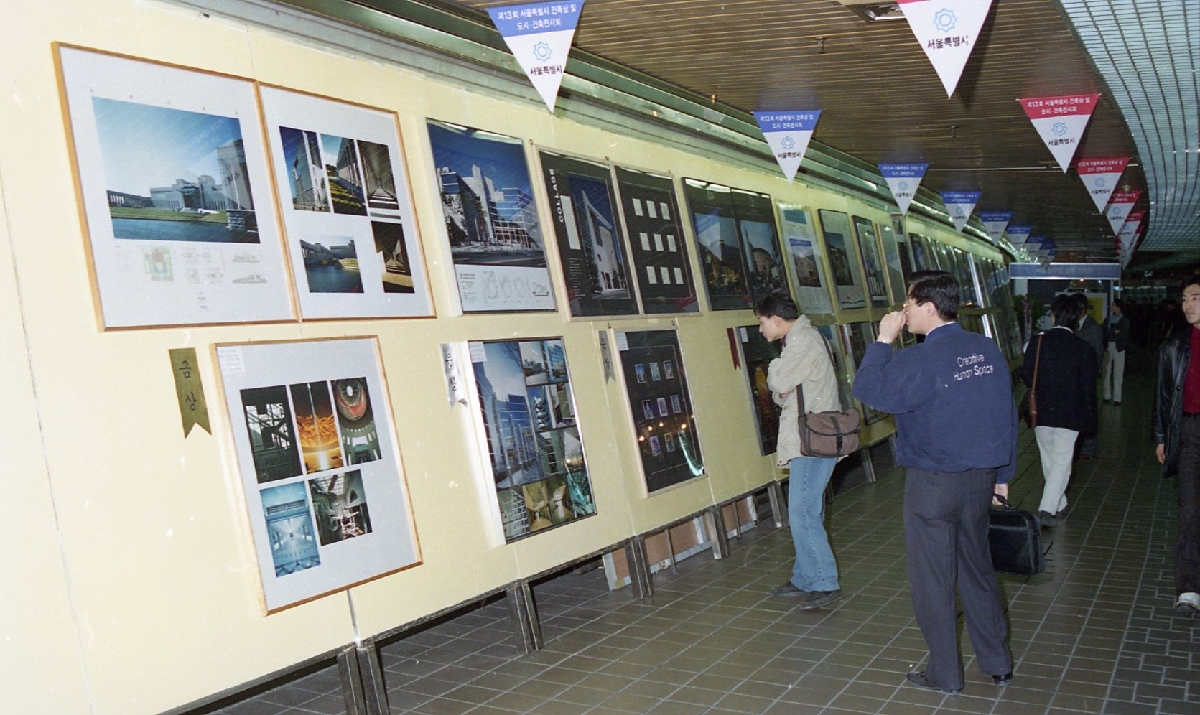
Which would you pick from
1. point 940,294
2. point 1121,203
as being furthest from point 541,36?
point 1121,203

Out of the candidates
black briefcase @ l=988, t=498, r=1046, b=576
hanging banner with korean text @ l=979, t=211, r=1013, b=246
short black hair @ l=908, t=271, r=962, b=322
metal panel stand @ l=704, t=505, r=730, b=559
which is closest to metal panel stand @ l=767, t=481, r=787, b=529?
metal panel stand @ l=704, t=505, r=730, b=559

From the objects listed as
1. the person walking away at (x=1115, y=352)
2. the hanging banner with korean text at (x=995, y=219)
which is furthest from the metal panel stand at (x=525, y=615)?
the hanging banner with korean text at (x=995, y=219)

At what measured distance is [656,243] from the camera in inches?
295

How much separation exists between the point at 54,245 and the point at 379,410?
5.14 ft

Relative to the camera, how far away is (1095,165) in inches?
473

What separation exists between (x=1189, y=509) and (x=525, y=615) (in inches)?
139

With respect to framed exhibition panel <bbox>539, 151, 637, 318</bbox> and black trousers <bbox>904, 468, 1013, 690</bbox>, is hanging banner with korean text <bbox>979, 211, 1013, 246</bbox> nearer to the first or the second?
framed exhibition panel <bbox>539, 151, 637, 318</bbox>

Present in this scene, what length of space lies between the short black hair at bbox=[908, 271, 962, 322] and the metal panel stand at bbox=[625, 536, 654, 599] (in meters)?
2.63

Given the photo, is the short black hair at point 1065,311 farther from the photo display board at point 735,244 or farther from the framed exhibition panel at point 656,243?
the framed exhibition panel at point 656,243

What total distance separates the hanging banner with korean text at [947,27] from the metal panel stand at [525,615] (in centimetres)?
334

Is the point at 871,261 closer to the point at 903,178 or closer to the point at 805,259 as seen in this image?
the point at 903,178

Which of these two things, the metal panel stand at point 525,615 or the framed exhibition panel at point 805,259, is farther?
the framed exhibition panel at point 805,259

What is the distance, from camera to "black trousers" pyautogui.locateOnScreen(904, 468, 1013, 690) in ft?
14.8

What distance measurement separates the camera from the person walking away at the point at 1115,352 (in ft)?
55.8
